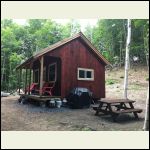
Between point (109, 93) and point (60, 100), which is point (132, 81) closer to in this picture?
point (109, 93)

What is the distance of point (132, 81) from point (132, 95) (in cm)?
599

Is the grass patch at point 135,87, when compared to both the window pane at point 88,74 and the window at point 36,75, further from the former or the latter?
the window at point 36,75

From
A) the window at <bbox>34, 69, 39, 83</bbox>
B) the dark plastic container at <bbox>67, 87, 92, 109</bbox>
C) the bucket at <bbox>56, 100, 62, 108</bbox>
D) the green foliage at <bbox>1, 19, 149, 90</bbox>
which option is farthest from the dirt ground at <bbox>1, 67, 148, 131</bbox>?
the green foliage at <bbox>1, 19, 149, 90</bbox>

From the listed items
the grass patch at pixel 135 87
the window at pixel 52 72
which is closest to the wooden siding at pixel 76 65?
the window at pixel 52 72

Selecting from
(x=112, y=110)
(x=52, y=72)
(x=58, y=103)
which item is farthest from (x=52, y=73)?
(x=112, y=110)

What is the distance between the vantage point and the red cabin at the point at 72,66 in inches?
525

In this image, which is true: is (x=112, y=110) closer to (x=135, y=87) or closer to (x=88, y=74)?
(x=88, y=74)

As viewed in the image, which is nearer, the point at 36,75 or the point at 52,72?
the point at 52,72

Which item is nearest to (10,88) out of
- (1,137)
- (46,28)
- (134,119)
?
(46,28)

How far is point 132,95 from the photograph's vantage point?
17344 millimetres

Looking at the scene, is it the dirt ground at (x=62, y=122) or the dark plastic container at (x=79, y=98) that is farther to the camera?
the dark plastic container at (x=79, y=98)

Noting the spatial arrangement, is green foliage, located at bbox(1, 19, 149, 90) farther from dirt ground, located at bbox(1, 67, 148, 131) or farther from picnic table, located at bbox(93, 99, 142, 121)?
dirt ground, located at bbox(1, 67, 148, 131)

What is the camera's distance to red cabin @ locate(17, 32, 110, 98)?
43.8 ft

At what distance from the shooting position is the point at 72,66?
13.8m
